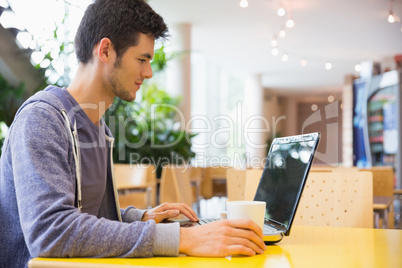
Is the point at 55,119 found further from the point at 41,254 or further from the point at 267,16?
the point at 267,16

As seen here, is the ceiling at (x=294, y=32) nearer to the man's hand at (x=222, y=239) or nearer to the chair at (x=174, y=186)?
the chair at (x=174, y=186)

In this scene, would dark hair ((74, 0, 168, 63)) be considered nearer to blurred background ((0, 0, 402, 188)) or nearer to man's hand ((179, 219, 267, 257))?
blurred background ((0, 0, 402, 188))

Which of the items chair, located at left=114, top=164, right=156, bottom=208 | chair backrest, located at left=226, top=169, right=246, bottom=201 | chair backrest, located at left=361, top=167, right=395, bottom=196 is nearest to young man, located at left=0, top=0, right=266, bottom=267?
chair backrest, located at left=226, top=169, right=246, bottom=201

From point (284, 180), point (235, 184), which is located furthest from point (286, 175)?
point (235, 184)

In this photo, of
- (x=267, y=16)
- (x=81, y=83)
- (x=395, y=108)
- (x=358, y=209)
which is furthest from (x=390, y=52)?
(x=81, y=83)

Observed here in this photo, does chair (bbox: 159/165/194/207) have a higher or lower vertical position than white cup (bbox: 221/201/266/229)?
lower

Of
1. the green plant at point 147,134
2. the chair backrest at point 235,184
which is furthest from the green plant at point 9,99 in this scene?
the chair backrest at point 235,184

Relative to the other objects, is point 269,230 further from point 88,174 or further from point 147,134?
point 147,134

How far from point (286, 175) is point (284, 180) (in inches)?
0.6

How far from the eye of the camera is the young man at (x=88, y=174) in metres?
0.89

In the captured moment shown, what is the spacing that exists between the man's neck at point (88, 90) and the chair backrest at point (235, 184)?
184 cm

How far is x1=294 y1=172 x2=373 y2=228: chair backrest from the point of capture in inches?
69.8

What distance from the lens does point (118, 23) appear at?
1208mm

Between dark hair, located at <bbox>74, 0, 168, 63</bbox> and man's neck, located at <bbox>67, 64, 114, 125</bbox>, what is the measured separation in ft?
0.16
